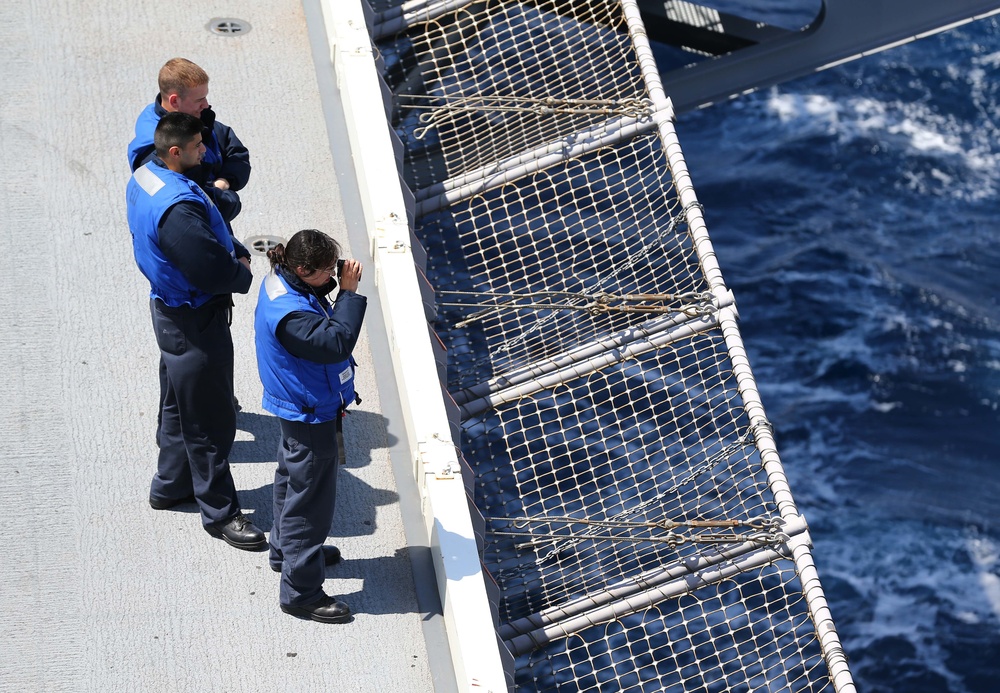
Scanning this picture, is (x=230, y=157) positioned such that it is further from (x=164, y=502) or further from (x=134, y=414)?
(x=164, y=502)

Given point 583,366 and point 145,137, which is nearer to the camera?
point 145,137

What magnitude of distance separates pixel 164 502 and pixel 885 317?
1092cm

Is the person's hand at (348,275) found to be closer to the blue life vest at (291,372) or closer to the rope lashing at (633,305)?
the blue life vest at (291,372)

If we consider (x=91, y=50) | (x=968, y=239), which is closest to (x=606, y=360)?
(x=91, y=50)

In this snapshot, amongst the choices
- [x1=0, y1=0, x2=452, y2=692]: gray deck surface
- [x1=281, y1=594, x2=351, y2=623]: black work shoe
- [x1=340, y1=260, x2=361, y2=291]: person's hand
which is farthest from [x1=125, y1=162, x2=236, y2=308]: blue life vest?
[x1=281, y1=594, x2=351, y2=623]: black work shoe

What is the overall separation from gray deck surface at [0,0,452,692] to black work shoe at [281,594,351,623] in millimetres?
46

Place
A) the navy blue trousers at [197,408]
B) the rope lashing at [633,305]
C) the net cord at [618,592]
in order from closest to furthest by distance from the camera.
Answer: the navy blue trousers at [197,408]
the net cord at [618,592]
the rope lashing at [633,305]

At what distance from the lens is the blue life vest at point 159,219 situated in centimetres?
465

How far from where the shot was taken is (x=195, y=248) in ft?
15.2

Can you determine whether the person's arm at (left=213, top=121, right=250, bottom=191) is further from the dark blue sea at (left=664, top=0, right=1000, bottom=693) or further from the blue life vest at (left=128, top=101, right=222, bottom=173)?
the dark blue sea at (left=664, top=0, right=1000, bottom=693)

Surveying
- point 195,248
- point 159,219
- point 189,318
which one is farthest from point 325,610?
point 159,219

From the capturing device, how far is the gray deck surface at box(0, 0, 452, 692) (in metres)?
5.00

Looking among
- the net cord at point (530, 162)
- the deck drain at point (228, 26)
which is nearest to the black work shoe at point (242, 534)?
the net cord at point (530, 162)

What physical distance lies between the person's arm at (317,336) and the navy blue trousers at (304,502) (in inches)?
13.0
